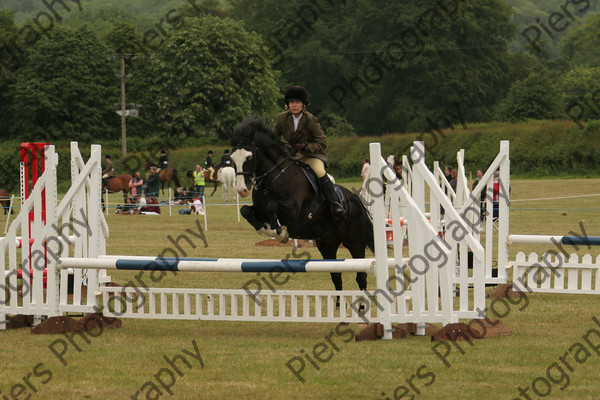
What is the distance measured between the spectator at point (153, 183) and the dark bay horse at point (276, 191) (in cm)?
2129

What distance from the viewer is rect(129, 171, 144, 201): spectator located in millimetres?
31742

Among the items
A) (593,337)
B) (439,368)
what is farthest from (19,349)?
(593,337)

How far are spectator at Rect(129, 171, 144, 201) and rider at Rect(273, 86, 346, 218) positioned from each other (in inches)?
872

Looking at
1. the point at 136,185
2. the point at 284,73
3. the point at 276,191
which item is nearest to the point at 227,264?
the point at 276,191

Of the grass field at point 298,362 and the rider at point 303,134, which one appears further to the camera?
the rider at point 303,134

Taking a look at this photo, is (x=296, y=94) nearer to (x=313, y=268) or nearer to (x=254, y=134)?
(x=254, y=134)

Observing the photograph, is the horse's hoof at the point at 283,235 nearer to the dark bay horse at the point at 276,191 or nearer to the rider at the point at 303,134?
the dark bay horse at the point at 276,191

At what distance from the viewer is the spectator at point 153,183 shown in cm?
3092

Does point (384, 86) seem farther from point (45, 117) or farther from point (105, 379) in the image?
point (105, 379)

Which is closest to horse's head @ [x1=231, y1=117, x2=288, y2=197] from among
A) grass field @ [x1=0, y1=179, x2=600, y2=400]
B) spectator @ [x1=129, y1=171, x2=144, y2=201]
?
grass field @ [x1=0, y1=179, x2=600, y2=400]

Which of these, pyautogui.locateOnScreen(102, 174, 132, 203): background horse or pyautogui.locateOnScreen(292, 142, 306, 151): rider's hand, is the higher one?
pyautogui.locateOnScreen(292, 142, 306, 151): rider's hand

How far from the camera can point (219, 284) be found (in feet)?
40.8

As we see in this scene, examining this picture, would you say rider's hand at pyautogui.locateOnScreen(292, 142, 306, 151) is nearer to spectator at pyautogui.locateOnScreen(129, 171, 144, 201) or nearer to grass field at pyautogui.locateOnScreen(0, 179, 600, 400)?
grass field at pyautogui.locateOnScreen(0, 179, 600, 400)

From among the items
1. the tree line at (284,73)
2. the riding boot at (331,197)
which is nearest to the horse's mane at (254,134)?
the riding boot at (331,197)
